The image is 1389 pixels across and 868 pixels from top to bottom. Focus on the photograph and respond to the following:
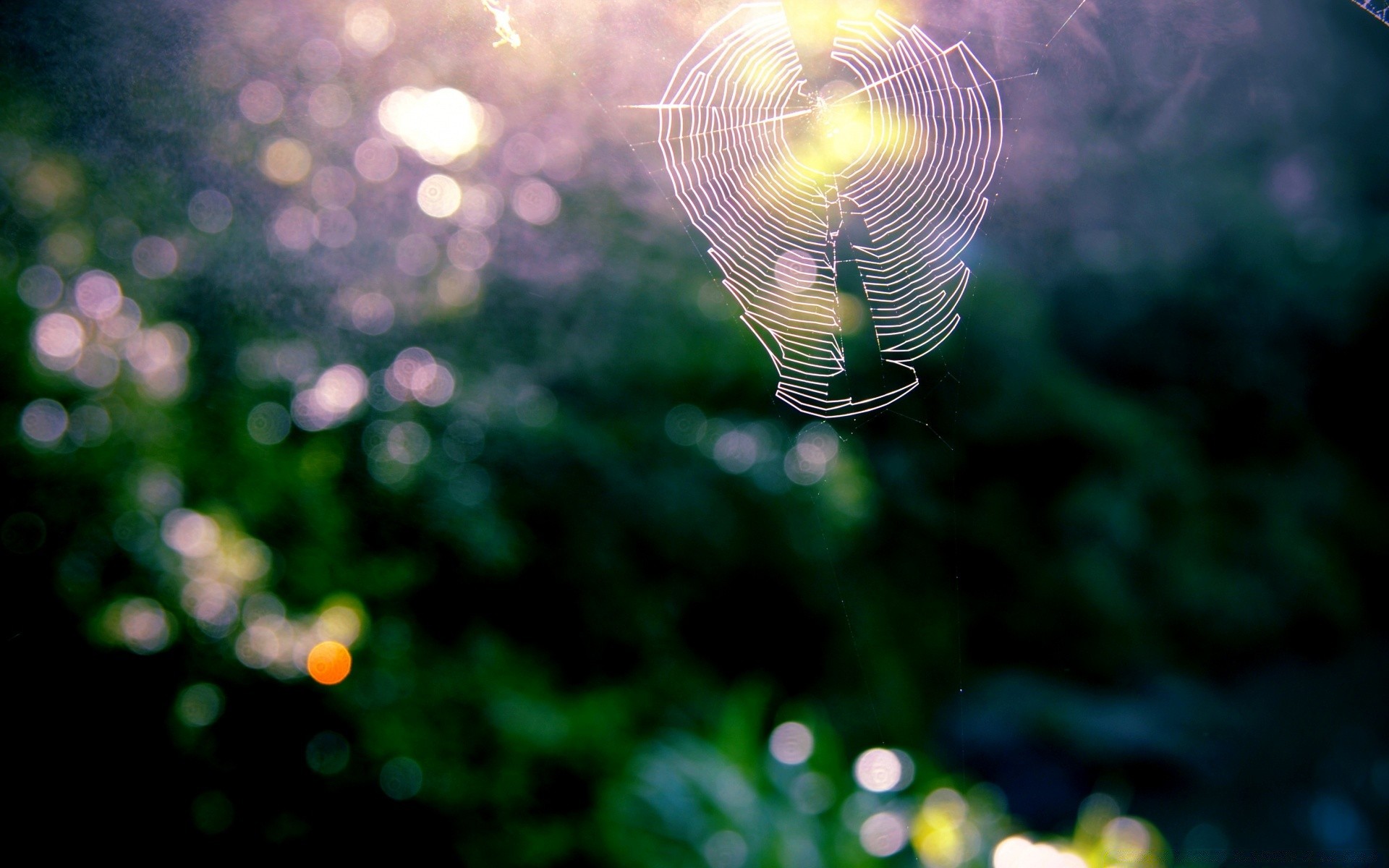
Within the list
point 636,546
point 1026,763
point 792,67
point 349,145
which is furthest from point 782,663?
point 349,145

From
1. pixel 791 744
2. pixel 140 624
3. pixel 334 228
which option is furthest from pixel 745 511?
pixel 140 624

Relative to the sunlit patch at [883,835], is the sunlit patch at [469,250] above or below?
above

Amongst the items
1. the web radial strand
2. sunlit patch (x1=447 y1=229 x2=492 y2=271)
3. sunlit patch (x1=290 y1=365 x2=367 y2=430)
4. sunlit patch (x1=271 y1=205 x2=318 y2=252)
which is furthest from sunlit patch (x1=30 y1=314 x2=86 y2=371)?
the web radial strand

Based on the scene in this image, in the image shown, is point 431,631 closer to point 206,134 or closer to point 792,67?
point 206,134

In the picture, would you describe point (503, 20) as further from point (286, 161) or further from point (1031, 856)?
point (1031, 856)

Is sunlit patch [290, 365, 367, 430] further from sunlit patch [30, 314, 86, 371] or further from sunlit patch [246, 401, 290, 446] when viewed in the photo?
sunlit patch [30, 314, 86, 371]

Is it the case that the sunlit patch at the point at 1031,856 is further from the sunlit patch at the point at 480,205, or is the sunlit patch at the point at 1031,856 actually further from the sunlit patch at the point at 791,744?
the sunlit patch at the point at 480,205

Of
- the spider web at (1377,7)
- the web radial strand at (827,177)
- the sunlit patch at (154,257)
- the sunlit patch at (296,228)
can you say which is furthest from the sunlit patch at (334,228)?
the spider web at (1377,7)
